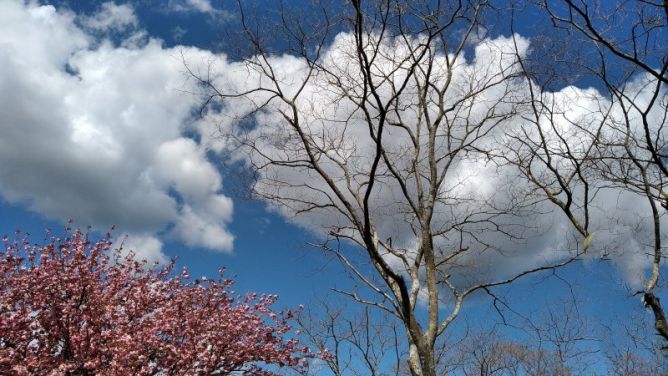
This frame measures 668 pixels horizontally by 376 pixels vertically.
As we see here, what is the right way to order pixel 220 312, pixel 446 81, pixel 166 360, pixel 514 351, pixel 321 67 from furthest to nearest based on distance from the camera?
pixel 514 351 → pixel 220 312 → pixel 166 360 → pixel 446 81 → pixel 321 67

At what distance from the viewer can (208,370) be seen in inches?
373

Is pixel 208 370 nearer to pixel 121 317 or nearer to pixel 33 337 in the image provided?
pixel 121 317

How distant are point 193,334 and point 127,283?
2267 mm

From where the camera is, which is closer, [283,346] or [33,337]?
[33,337]

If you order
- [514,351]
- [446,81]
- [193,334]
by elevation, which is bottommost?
[193,334]

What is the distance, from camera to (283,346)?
11141 millimetres

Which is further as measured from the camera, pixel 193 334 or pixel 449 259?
pixel 193 334

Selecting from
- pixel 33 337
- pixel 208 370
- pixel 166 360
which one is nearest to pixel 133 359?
pixel 166 360

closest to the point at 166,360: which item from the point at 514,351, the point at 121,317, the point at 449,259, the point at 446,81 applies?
the point at 121,317

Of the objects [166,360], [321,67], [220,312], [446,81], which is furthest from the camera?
[220,312]

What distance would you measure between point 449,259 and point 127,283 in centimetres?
707

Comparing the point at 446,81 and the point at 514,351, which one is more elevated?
the point at 514,351

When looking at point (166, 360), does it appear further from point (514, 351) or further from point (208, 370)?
point (514, 351)

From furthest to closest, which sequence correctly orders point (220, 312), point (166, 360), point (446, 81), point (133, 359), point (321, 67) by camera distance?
1. point (220, 312)
2. point (166, 360)
3. point (133, 359)
4. point (446, 81)
5. point (321, 67)
